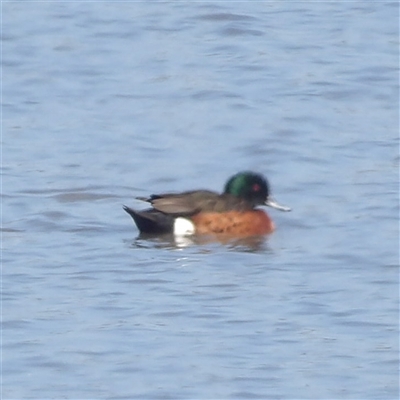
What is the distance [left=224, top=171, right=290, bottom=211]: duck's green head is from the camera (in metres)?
13.4

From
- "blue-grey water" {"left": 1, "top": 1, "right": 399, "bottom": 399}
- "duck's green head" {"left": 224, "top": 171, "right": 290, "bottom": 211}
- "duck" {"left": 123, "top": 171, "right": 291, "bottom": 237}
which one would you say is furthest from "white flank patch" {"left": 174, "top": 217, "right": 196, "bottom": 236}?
"duck's green head" {"left": 224, "top": 171, "right": 290, "bottom": 211}

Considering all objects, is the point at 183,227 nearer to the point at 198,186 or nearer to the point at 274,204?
the point at 274,204

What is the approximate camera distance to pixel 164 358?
929 centimetres

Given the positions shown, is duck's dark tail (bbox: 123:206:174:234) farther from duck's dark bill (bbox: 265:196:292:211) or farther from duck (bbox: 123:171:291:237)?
duck's dark bill (bbox: 265:196:292:211)

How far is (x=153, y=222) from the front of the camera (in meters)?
12.8

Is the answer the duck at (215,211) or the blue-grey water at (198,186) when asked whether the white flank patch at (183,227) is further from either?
the blue-grey water at (198,186)

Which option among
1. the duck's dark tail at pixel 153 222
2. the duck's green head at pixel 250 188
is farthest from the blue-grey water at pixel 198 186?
the duck's green head at pixel 250 188

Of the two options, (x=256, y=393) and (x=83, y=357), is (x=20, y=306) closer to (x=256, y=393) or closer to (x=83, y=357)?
(x=83, y=357)

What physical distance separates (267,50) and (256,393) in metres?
10.2

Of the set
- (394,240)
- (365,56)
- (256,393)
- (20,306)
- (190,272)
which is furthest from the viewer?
(365,56)

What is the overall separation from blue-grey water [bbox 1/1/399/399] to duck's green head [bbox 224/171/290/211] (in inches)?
10.3

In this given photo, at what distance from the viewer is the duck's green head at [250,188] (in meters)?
13.4

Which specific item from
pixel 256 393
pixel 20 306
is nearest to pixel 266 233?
pixel 20 306

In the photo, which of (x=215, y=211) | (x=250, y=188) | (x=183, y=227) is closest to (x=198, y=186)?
(x=250, y=188)
